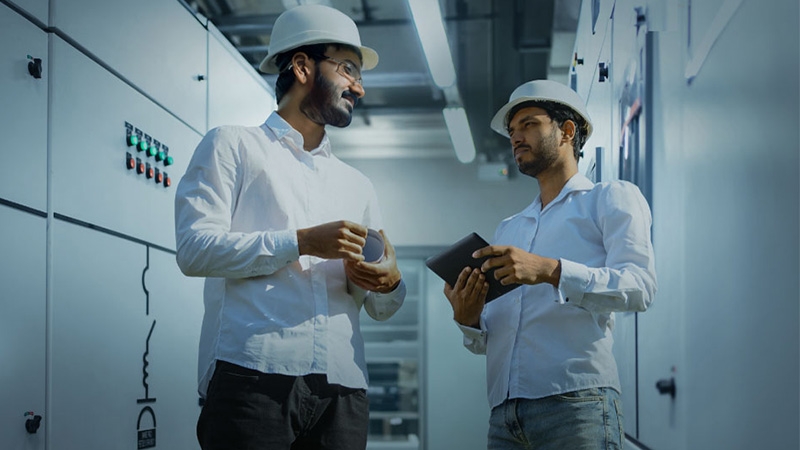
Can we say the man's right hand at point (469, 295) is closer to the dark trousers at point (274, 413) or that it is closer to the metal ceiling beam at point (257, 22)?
the dark trousers at point (274, 413)

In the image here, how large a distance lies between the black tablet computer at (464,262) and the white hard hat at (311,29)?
1.84ft

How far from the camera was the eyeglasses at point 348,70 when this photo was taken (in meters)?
2.34

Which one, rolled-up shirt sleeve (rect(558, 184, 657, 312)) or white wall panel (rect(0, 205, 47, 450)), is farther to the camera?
white wall panel (rect(0, 205, 47, 450))

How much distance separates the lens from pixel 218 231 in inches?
78.4

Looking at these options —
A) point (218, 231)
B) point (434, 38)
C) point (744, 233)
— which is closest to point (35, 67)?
point (218, 231)

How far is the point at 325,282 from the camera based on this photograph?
2104 millimetres

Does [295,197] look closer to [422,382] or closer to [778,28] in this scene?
[778,28]

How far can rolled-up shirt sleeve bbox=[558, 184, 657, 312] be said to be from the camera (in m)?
2.09

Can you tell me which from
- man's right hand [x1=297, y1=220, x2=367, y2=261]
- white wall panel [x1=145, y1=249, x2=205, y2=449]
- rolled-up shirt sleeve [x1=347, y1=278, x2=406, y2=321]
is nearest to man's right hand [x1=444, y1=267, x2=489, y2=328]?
rolled-up shirt sleeve [x1=347, y1=278, x2=406, y2=321]

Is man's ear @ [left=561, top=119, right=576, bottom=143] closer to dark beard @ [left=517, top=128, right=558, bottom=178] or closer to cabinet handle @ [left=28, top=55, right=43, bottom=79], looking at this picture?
dark beard @ [left=517, top=128, right=558, bottom=178]

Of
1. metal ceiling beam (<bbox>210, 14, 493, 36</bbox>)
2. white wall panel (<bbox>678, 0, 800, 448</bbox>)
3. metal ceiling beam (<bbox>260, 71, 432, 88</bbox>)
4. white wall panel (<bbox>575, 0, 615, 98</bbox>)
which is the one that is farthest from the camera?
metal ceiling beam (<bbox>260, 71, 432, 88</bbox>)

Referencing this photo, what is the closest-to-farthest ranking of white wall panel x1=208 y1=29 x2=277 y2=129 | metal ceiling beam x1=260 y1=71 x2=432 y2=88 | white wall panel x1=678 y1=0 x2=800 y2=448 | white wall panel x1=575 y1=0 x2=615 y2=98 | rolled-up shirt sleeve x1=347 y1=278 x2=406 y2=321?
white wall panel x1=678 y1=0 x2=800 y2=448 < rolled-up shirt sleeve x1=347 y1=278 x2=406 y2=321 < white wall panel x1=575 y1=0 x2=615 y2=98 < white wall panel x1=208 y1=29 x2=277 y2=129 < metal ceiling beam x1=260 y1=71 x2=432 y2=88

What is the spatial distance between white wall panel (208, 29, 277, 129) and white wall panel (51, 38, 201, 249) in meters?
0.66

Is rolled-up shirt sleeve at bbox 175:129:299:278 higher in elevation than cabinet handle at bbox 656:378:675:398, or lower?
higher
